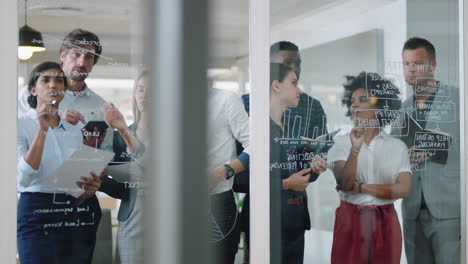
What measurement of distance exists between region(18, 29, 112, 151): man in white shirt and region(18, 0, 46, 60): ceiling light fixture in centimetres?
13

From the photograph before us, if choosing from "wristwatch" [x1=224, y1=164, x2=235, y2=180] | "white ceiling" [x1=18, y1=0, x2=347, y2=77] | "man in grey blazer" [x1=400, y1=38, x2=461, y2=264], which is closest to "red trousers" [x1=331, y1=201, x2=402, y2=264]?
"man in grey blazer" [x1=400, y1=38, x2=461, y2=264]

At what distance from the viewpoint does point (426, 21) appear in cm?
399

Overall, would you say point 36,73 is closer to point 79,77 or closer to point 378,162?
point 79,77

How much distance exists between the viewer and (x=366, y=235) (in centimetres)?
388

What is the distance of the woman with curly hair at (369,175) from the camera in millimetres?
3777

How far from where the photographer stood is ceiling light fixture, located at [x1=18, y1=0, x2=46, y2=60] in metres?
3.12

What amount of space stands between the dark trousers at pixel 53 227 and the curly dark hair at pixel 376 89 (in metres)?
1.55

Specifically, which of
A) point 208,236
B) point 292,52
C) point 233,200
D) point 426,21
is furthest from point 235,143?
point 208,236

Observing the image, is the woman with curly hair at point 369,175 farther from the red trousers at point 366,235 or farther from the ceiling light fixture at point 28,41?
the ceiling light fixture at point 28,41

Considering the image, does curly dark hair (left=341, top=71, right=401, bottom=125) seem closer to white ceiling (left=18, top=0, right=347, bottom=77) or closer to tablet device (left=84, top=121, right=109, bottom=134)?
white ceiling (left=18, top=0, right=347, bottom=77)

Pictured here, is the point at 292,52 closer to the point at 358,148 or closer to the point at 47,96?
the point at 358,148

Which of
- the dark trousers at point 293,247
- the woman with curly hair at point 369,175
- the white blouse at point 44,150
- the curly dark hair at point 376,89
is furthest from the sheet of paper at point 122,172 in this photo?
the curly dark hair at point 376,89

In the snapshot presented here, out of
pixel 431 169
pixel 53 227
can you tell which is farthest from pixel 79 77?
pixel 431 169

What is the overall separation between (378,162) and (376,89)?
1.44 feet
